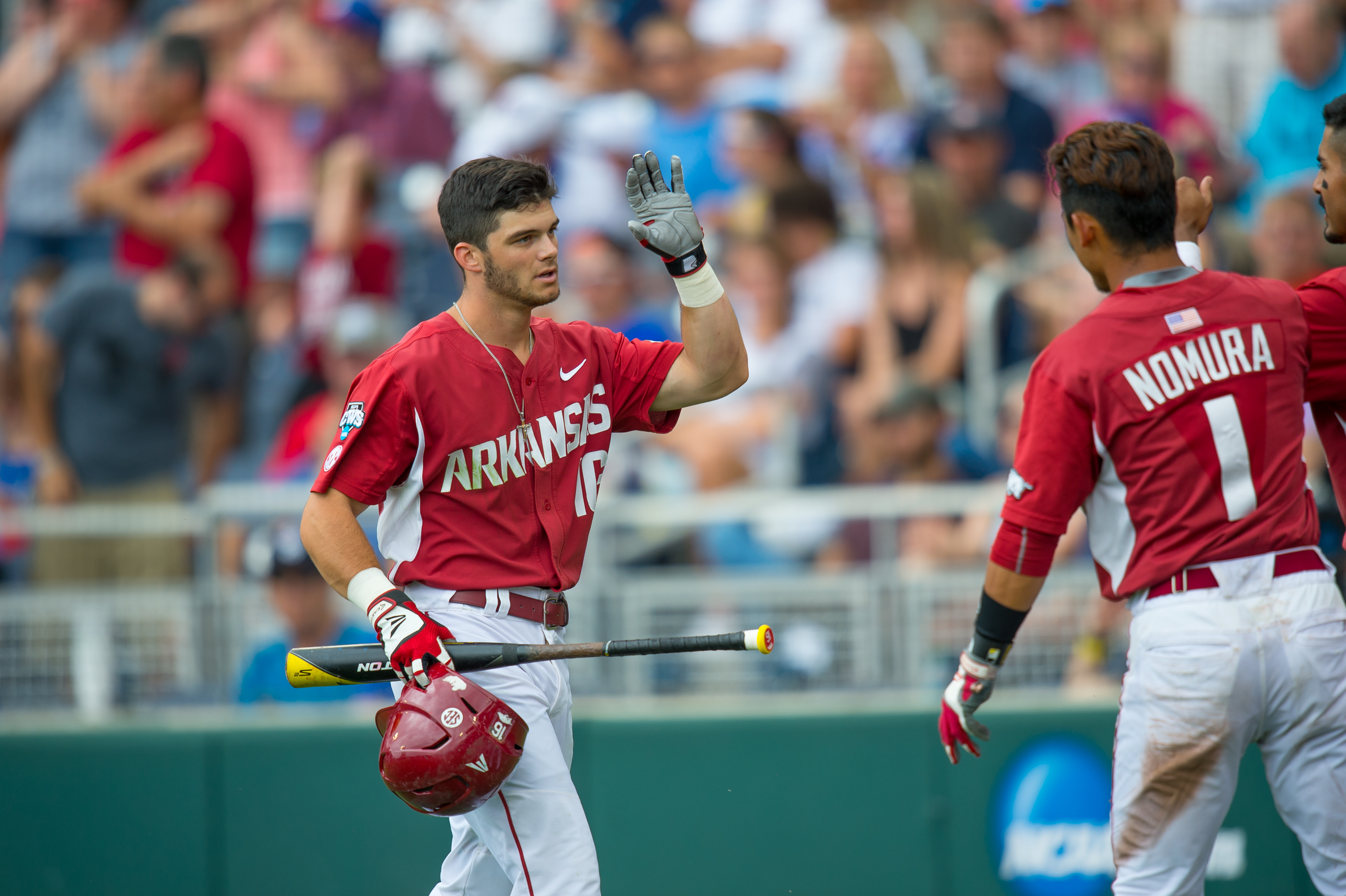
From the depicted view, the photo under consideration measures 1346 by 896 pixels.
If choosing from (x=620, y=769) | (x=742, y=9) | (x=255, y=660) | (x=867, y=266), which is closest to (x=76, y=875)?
(x=255, y=660)

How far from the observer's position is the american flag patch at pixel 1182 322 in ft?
10.8

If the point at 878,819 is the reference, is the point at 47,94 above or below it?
above

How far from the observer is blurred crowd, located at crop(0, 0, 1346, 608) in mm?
7172

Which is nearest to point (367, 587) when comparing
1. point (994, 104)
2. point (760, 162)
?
point (760, 162)

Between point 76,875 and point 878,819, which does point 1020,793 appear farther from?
point 76,875

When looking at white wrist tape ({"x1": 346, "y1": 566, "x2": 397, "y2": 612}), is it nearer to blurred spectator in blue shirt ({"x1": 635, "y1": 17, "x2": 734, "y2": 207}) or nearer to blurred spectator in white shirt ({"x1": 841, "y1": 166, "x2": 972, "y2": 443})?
blurred spectator in white shirt ({"x1": 841, "y1": 166, "x2": 972, "y2": 443})

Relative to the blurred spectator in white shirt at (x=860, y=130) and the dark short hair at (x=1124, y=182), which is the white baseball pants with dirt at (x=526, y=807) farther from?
the blurred spectator in white shirt at (x=860, y=130)

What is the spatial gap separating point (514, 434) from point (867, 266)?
171 inches

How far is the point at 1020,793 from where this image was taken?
5555 millimetres

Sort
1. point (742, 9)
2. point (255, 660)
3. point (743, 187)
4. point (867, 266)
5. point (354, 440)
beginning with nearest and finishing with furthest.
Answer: point (354, 440) → point (255, 660) → point (867, 266) → point (743, 187) → point (742, 9)

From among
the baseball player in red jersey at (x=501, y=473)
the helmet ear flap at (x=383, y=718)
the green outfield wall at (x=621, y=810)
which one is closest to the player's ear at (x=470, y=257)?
the baseball player in red jersey at (x=501, y=473)

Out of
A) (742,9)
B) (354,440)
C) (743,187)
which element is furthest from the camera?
(742,9)

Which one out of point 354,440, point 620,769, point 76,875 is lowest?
point 76,875

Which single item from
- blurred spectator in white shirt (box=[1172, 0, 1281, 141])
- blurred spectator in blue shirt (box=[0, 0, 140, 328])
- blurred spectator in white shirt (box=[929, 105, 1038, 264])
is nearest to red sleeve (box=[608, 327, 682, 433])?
blurred spectator in white shirt (box=[929, 105, 1038, 264])
